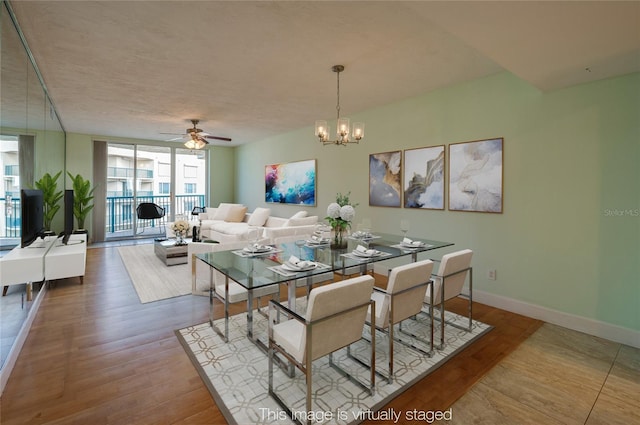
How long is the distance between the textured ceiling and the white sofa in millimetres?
1979

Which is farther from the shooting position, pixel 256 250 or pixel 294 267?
pixel 256 250

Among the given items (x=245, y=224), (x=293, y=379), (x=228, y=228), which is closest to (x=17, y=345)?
(x=293, y=379)

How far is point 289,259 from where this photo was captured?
240 cm

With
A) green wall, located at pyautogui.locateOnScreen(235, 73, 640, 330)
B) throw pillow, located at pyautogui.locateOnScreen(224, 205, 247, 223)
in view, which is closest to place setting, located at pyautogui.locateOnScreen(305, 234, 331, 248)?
green wall, located at pyautogui.locateOnScreen(235, 73, 640, 330)

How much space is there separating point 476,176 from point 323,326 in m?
2.80

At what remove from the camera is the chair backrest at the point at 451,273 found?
2.54 metres

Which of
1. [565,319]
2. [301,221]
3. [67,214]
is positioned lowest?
[565,319]

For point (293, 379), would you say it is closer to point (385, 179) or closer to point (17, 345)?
point (17, 345)

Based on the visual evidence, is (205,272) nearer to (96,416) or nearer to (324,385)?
(96,416)

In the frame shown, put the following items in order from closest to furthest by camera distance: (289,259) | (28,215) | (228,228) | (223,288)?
(289,259), (28,215), (223,288), (228,228)

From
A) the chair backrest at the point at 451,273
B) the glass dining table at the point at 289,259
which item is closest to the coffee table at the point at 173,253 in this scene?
the glass dining table at the point at 289,259

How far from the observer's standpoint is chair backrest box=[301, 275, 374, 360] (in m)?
1.67

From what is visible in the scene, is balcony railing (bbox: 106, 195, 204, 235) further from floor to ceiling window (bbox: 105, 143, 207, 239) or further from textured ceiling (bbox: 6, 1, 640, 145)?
textured ceiling (bbox: 6, 1, 640, 145)

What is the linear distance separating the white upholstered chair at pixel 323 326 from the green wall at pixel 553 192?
2.30m
